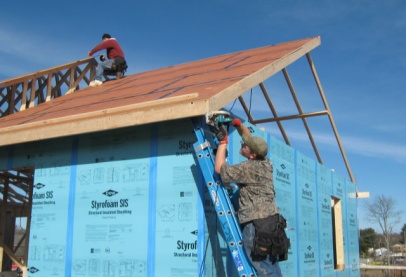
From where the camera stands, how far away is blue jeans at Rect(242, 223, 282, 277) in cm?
377

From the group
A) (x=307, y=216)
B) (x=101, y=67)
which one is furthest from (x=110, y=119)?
(x=101, y=67)

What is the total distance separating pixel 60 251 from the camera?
532 cm

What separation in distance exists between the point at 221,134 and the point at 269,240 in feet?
3.58

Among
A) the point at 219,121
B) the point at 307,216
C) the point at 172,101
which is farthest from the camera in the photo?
the point at 307,216

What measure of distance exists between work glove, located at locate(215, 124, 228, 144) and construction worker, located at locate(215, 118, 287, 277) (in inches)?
8.8

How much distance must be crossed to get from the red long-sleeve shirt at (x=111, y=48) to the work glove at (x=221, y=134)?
5.52 m

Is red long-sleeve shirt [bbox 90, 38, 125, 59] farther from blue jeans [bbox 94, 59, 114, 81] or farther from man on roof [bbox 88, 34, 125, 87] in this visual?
blue jeans [bbox 94, 59, 114, 81]

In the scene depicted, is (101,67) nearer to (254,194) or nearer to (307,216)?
(307,216)

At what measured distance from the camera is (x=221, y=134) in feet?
14.0

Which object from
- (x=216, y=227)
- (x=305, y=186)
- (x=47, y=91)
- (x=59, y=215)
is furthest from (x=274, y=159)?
(x=47, y=91)

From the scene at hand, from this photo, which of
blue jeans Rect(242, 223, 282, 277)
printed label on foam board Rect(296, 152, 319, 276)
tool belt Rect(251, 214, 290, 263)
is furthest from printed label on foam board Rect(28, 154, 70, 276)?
printed label on foam board Rect(296, 152, 319, 276)

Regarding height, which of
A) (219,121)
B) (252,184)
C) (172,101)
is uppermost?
(172,101)

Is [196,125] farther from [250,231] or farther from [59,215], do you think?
[59,215]

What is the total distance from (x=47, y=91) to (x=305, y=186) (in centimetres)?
508
